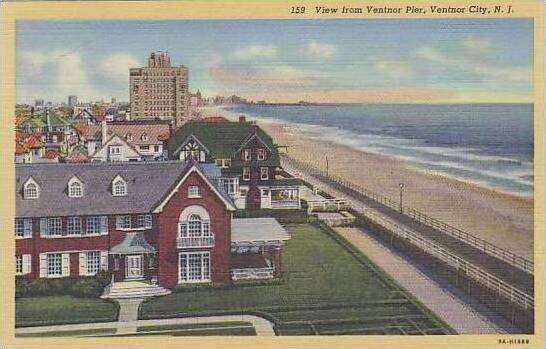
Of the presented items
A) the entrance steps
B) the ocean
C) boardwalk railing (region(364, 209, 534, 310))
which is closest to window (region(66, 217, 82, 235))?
the entrance steps

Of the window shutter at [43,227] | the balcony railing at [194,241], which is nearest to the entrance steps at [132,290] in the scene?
the balcony railing at [194,241]

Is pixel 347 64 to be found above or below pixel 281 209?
above

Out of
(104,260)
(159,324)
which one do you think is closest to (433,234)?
(159,324)

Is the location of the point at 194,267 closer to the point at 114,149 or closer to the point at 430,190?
the point at 114,149

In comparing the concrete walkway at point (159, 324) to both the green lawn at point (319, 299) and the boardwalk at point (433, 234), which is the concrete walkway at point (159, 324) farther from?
the boardwalk at point (433, 234)

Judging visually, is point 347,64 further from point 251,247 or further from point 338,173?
point 251,247

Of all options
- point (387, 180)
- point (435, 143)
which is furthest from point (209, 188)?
point (435, 143)
